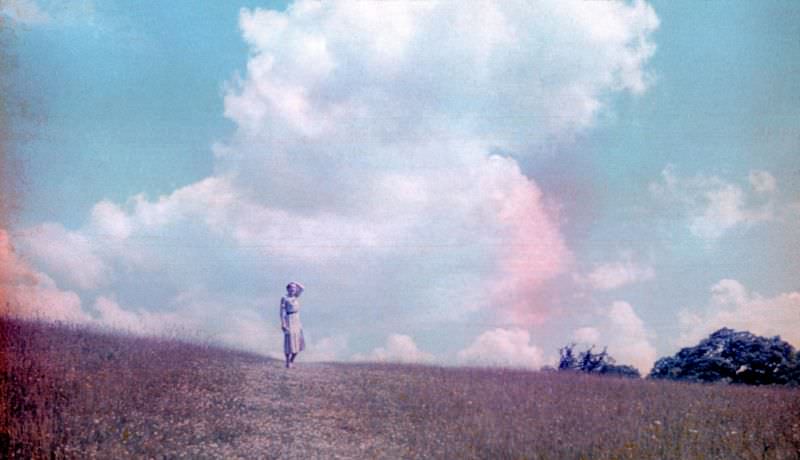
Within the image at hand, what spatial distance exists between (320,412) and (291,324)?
3.35 meters

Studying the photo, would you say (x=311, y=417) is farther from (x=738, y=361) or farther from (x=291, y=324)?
(x=738, y=361)

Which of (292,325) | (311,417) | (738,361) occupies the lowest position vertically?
(311,417)

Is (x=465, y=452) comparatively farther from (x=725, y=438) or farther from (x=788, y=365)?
(x=788, y=365)

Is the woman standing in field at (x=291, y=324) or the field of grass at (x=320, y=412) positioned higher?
the woman standing in field at (x=291, y=324)

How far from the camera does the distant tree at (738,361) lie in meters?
16.6

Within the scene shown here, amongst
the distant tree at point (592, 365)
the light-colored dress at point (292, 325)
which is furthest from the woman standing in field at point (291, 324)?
the distant tree at point (592, 365)

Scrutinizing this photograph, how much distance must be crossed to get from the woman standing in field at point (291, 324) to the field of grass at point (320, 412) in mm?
721

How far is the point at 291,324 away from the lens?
15.3m

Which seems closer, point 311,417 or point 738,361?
point 311,417

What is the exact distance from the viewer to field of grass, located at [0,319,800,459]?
10.5 metres

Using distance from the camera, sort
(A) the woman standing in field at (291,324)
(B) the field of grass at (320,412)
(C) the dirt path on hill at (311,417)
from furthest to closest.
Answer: (A) the woman standing in field at (291,324)
(C) the dirt path on hill at (311,417)
(B) the field of grass at (320,412)

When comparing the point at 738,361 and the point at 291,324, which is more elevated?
the point at 291,324

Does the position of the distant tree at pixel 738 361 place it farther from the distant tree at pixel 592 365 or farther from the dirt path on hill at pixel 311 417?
the dirt path on hill at pixel 311 417

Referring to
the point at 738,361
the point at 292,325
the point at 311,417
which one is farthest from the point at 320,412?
the point at 738,361
